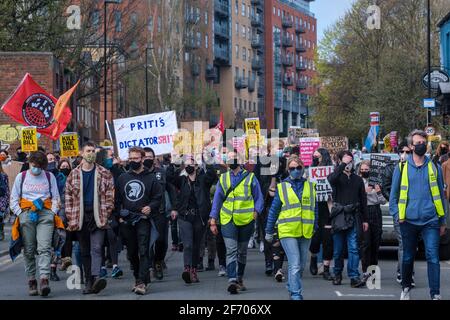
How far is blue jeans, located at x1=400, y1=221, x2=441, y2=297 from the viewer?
11734mm

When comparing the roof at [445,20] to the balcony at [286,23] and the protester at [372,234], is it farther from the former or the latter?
the balcony at [286,23]

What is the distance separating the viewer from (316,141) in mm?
26453

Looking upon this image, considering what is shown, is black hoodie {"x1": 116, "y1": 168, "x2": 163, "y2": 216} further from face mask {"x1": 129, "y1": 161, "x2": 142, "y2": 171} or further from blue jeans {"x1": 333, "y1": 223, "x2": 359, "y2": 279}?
blue jeans {"x1": 333, "y1": 223, "x2": 359, "y2": 279}

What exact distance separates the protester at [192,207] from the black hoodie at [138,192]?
1442 millimetres

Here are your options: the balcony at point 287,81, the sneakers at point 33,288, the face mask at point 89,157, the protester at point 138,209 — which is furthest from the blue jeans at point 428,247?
the balcony at point 287,81

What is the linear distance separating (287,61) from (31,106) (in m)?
108

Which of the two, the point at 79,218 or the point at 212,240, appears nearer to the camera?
the point at 79,218

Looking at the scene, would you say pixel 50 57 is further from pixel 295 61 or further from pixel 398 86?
pixel 295 61

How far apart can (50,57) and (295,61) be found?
316 feet

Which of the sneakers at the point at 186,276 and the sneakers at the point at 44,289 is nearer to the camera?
the sneakers at the point at 44,289

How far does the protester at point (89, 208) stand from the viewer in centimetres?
1330

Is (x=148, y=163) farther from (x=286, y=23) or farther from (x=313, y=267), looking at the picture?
(x=286, y=23)

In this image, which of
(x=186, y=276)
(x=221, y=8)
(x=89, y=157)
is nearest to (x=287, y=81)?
(x=221, y=8)
